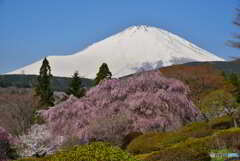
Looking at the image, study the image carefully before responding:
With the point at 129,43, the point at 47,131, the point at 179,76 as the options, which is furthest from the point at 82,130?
the point at 129,43

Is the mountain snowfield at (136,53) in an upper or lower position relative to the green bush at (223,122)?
upper

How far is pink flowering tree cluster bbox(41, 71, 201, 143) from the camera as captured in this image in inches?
840

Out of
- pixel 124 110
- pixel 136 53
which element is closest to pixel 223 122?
pixel 124 110

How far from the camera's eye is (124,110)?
2138 centimetres

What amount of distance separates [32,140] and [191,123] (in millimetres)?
8268

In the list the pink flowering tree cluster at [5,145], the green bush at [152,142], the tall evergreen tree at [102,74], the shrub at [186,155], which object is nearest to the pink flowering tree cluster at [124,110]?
the green bush at [152,142]

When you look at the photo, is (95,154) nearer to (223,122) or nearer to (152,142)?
(152,142)

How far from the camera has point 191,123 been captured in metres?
23.2

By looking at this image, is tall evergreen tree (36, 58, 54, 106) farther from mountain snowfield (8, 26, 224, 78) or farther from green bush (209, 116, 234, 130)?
mountain snowfield (8, 26, 224, 78)

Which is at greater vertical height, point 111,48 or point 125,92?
point 111,48

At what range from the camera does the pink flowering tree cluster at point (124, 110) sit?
21344mm

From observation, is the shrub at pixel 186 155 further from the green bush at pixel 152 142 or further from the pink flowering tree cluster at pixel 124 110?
the pink flowering tree cluster at pixel 124 110

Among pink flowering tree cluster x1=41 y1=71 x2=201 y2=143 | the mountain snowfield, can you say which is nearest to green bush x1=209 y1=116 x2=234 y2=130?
pink flowering tree cluster x1=41 y1=71 x2=201 y2=143

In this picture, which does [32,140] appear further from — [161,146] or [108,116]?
[161,146]
